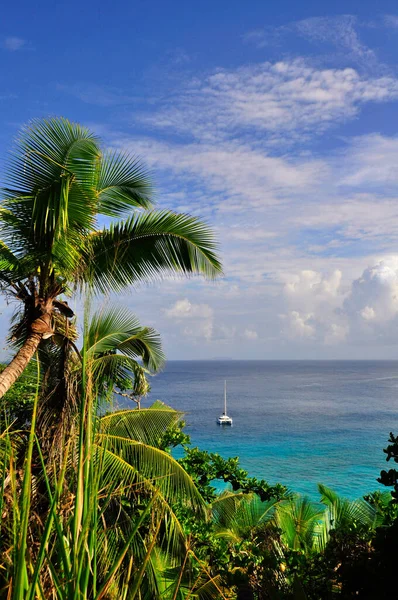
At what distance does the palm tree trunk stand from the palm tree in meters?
0.01

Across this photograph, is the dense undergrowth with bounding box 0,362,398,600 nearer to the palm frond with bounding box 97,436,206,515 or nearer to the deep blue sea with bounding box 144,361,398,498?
the palm frond with bounding box 97,436,206,515

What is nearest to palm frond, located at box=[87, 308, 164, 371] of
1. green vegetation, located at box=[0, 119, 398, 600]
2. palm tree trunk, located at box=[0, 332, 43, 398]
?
green vegetation, located at box=[0, 119, 398, 600]

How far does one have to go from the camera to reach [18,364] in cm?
487

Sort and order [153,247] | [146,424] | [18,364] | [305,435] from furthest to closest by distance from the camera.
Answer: [305,435], [146,424], [153,247], [18,364]

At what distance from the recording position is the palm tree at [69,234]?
16.3 ft

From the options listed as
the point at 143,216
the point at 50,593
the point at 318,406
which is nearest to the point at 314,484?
the point at 143,216

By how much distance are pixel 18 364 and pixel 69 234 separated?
1.49 metres

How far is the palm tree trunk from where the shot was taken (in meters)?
4.70

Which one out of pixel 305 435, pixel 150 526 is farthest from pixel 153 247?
pixel 305 435

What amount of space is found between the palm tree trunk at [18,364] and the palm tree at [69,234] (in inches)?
0.4

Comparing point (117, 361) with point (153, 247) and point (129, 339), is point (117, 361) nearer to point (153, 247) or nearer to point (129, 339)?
point (129, 339)

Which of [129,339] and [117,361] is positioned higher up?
[129,339]

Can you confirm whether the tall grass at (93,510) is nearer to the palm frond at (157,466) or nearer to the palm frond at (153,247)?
the palm frond at (157,466)

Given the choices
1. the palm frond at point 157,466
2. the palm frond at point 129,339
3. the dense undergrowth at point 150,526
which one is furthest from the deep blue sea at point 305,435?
the palm frond at point 157,466
